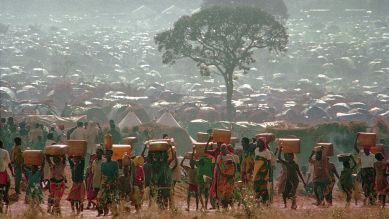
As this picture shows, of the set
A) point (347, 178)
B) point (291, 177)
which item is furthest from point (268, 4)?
point (291, 177)

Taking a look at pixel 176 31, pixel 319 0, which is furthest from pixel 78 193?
pixel 319 0

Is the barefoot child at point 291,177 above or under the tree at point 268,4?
under

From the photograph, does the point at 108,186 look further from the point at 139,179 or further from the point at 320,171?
the point at 320,171

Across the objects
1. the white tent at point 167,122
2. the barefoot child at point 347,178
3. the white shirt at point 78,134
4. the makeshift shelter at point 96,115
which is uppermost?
the makeshift shelter at point 96,115

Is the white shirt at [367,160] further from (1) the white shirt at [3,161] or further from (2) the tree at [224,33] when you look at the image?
(2) the tree at [224,33]

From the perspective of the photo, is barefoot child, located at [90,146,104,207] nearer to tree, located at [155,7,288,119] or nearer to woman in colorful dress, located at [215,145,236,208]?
woman in colorful dress, located at [215,145,236,208]

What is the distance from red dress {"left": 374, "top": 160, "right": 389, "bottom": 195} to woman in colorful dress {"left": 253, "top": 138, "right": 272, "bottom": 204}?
8.47 feet

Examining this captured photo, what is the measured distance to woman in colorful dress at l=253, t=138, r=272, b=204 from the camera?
45.6ft

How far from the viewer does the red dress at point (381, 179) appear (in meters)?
14.8

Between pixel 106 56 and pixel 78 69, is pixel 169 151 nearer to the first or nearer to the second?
pixel 78 69

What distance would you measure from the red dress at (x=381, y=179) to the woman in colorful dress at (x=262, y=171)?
2581 mm

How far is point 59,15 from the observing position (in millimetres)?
165625

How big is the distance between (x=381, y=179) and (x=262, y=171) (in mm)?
2772

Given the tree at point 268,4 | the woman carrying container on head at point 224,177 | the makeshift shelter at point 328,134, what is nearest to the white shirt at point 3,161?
the woman carrying container on head at point 224,177
